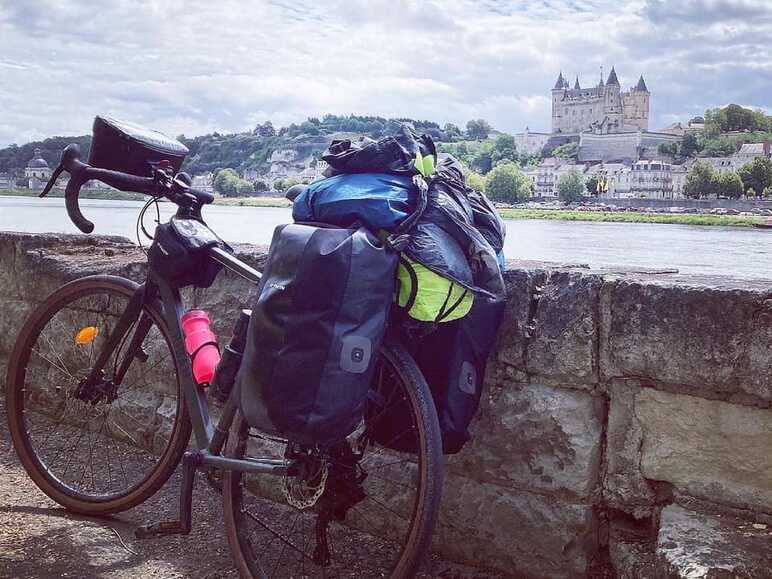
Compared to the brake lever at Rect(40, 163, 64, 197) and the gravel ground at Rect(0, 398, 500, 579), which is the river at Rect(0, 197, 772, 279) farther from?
the gravel ground at Rect(0, 398, 500, 579)

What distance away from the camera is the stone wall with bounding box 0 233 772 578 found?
1.94 metres

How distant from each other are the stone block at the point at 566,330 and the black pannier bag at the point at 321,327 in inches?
22.9

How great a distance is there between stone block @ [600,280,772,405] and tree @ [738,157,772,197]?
6761 cm

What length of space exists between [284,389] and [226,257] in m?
0.75

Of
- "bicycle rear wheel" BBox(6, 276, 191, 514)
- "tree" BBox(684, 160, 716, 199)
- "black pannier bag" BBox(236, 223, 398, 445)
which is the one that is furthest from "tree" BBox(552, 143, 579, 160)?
"black pannier bag" BBox(236, 223, 398, 445)

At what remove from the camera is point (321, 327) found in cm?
175

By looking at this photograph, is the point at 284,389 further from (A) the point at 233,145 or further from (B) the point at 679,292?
(A) the point at 233,145

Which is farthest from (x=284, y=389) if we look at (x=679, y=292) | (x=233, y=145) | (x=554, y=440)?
(x=233, y=145)

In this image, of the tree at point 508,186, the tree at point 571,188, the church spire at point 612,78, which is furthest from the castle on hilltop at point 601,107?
the tree at point 508,186

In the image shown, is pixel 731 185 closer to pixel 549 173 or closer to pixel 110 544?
pixel 549 173

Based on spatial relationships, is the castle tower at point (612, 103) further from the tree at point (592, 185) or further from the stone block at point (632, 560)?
the stone block at point (632, 560)

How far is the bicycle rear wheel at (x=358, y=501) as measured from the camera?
189 cm

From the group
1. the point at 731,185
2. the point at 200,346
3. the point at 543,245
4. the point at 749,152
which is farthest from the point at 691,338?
the point at 749,152

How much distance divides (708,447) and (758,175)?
230ft
